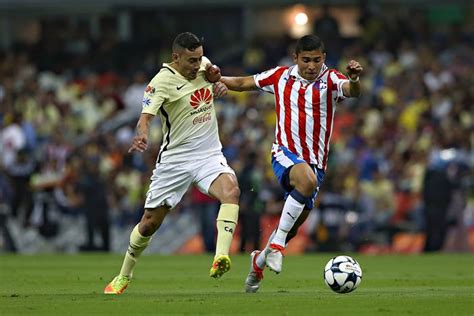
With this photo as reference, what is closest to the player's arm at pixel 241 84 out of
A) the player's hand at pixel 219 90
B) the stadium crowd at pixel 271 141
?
the player's hand at pixel 219 90

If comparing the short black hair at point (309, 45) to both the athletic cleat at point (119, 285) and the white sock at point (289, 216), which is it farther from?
the athletic cleat at point (119, 285)

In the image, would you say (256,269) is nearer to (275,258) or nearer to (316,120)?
(275,258)

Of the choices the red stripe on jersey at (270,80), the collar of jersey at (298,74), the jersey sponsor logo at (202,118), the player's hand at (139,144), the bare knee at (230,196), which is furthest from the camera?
the red stripe on jersey at (270,80)

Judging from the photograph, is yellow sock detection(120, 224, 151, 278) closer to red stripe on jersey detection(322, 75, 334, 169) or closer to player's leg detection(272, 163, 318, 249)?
player's leg detection(272, 163, 318, 249)

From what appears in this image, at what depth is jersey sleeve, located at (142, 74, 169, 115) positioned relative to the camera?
1176cm

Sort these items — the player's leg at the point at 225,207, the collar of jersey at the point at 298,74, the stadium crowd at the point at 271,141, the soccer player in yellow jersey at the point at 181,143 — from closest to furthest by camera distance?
the player's leg at the point at 225,207
the soccer player in yellow jersey at the point at 181,143
the collar of jersey at the point at 298,74
the stadium crowd at the point at 271,141

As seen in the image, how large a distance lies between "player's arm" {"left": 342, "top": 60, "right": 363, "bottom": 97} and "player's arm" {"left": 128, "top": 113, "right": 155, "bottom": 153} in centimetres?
187

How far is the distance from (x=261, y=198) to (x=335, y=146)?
2587 millimetres

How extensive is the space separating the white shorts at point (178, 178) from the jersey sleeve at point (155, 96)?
641 mm

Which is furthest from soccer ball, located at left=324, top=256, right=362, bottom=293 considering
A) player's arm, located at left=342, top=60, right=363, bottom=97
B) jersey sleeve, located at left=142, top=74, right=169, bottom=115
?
jersey sleeve, located at left=142, top=74, right=169, bottom=115

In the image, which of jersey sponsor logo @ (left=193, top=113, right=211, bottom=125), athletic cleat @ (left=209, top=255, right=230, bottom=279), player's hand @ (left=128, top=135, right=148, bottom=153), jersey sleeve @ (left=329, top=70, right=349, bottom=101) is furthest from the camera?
jersey sponsor logo @ (left=193, top=113, right=211, bottom=125)

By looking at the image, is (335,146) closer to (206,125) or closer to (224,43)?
(224,43)

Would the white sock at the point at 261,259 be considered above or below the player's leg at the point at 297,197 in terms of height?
below

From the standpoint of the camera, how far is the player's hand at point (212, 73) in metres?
12.0
